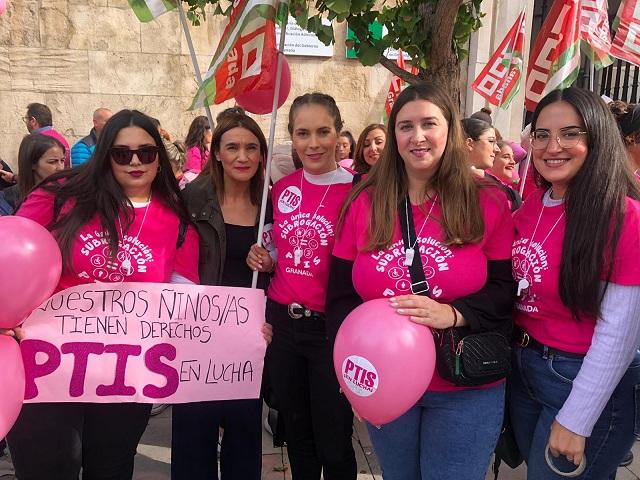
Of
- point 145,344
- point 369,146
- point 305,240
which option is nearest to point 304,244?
point 305,240

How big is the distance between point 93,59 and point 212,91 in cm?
563

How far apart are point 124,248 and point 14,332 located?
52 cm

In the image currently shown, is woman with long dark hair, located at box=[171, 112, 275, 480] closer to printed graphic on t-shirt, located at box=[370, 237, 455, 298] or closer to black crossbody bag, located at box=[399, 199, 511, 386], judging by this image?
printed graphic on t-shirt, located at box=[370, 237, 455, 298]

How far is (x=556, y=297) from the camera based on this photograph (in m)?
1.80

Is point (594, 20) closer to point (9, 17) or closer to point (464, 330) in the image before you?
point (464, 330)

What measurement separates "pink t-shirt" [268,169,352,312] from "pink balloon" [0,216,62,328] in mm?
946

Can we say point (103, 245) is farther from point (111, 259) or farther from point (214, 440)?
point (214, 440)

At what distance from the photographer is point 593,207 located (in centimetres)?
174

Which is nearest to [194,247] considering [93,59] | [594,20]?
[594,20]

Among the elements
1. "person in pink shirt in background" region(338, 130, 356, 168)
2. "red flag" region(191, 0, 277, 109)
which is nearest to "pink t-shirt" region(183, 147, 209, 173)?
"person in pink shirt in background" region(338, 130, 356, 168)

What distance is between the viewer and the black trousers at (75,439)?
6.88 ft

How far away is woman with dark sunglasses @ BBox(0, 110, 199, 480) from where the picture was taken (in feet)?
6.95

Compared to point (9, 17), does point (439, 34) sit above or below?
below

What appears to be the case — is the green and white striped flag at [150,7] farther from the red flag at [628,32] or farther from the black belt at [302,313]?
the red flag at [628,32]
